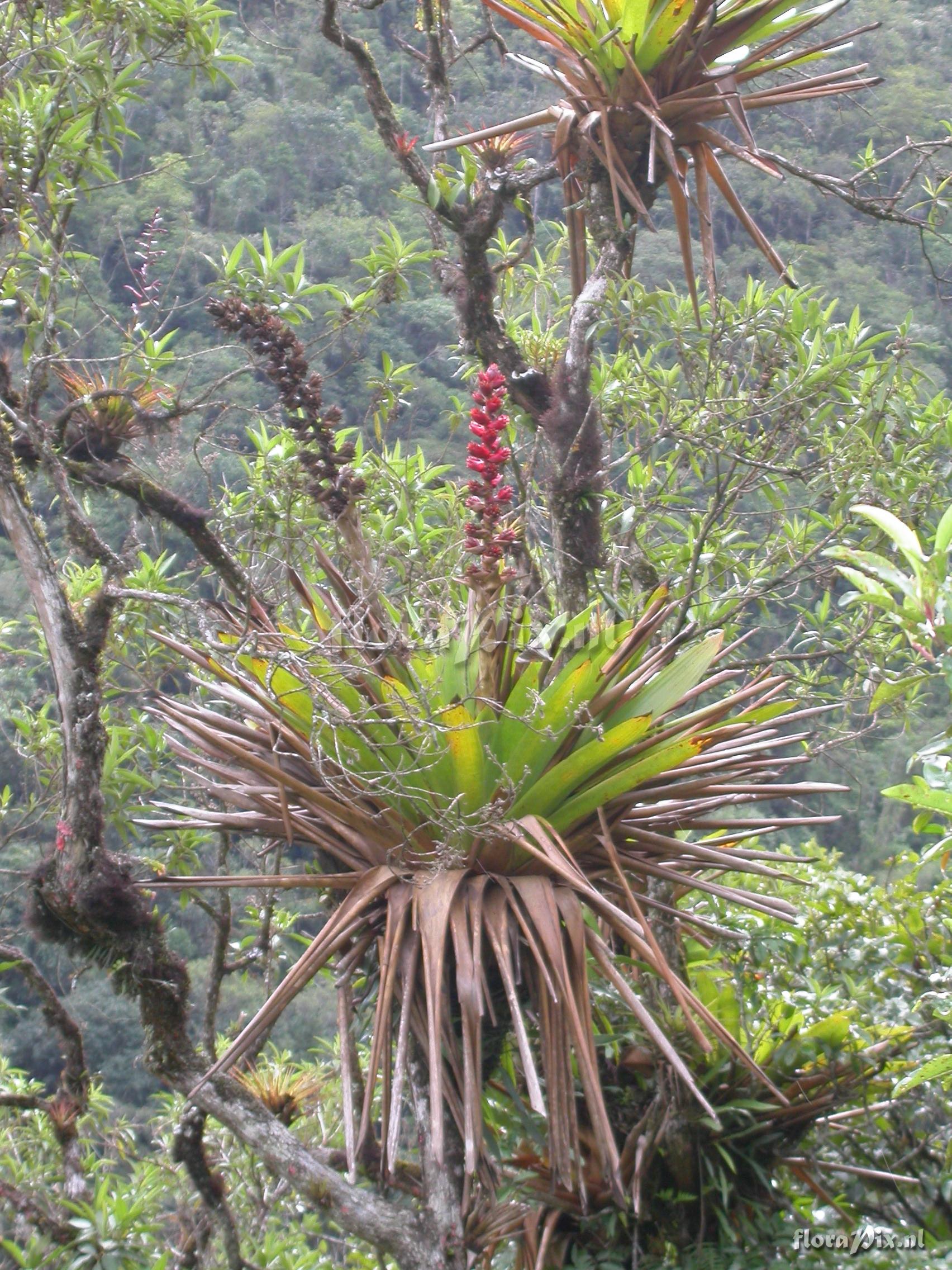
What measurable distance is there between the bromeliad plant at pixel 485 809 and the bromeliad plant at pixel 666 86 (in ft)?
3.15

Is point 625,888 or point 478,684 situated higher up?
point 478,684

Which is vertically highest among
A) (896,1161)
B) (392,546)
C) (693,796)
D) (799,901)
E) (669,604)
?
(392,546)

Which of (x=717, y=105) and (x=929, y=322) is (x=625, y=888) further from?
(x=929, y=322)

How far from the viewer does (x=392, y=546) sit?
2510 mm

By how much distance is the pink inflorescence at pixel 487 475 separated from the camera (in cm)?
167

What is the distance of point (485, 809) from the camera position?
162 cm

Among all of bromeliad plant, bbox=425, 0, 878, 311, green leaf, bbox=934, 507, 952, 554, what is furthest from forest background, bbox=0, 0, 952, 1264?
green leaf, bbox=934, 507, 952, 554

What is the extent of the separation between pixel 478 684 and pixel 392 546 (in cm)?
75

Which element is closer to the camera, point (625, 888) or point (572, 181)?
point (625, 888)

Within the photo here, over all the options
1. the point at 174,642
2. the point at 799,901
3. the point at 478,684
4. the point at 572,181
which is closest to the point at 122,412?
the point at 174,642

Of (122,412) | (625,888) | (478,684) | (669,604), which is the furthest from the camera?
(122,412)

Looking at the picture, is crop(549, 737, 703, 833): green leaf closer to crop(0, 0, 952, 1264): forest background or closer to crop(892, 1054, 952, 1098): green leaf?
crop(892, 1054, 952, 1098): green leaf

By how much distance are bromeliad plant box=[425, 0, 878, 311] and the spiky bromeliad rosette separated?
103 cm

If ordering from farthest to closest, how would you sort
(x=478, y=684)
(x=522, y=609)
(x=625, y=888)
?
(x=522, y=609) → (x=478, y=684) → (x=625, y=888)
